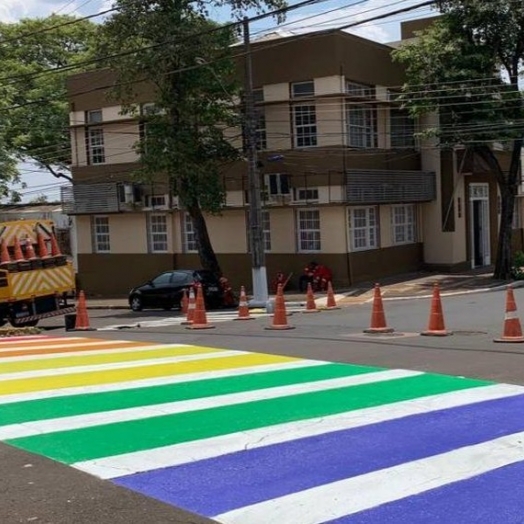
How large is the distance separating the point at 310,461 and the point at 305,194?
2209cm

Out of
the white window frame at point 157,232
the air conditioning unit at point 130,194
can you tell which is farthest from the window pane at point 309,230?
the air conditioning unit at point 130,194

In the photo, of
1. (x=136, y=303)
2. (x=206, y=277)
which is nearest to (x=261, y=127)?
(x=206, y=277)

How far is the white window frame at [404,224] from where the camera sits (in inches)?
1179

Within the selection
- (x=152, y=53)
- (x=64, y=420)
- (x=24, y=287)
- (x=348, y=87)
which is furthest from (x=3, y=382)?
(x=348, y=87)

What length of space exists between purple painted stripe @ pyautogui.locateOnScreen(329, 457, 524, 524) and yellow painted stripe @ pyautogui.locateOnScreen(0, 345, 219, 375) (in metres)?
6.72

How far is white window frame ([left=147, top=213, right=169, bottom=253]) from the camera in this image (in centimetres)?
3178

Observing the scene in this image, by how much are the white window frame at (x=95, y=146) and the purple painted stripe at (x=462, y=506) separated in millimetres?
29216

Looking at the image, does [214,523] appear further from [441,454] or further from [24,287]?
[24,287]

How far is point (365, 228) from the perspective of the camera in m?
28.3

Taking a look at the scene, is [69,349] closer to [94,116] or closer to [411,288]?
[411,288]

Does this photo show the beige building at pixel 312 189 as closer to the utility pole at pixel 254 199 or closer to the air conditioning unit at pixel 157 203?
the air conditioning unit at pixel 157 203

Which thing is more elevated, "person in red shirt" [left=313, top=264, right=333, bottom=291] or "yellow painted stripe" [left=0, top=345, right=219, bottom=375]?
"person in red shirt" [left=313, top=264, right=333, bottom=291]

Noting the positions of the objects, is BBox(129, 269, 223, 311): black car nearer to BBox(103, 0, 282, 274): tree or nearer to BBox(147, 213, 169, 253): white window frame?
BBox(103, 0, 282, 274): tree

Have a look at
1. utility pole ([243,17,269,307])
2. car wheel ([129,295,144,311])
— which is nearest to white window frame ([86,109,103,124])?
car wheel ([129,295,144,311])
